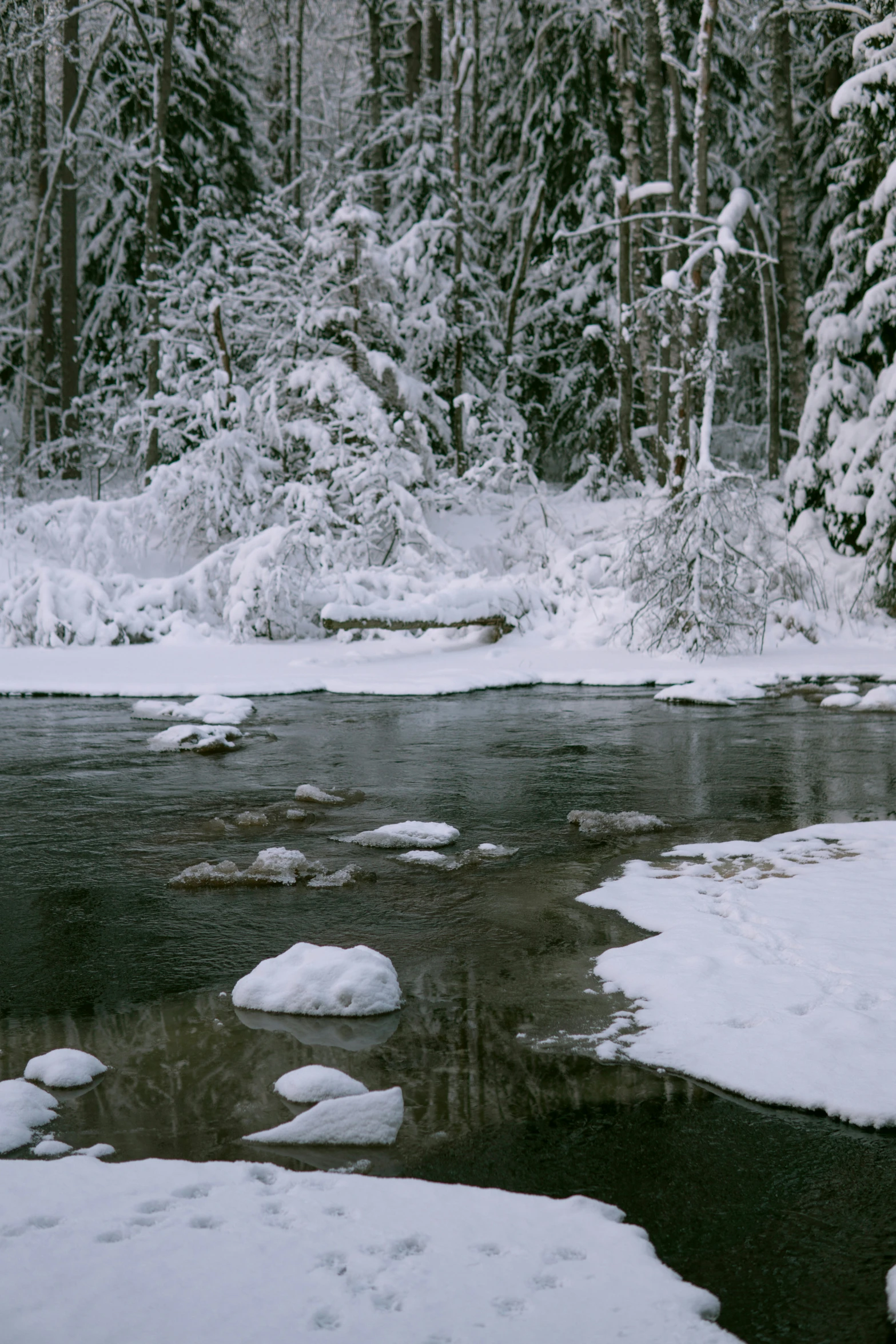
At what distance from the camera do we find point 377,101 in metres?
21.4

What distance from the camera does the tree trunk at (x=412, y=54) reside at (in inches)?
842

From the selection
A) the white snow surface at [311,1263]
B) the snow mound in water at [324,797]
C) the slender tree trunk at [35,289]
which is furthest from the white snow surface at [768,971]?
the slender tree trunk at [35,289]

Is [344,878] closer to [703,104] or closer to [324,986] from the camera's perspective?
[324,986]

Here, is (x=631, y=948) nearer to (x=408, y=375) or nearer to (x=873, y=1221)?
(x=873, y=1221)

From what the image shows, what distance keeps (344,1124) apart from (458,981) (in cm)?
98

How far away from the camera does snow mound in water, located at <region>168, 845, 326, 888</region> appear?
4.74m

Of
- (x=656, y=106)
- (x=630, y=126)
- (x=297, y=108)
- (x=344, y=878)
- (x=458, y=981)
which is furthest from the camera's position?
(x=297, y=108)

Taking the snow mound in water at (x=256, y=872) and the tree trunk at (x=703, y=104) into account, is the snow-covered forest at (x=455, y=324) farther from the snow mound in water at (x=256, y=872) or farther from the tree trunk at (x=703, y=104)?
the snow mound in water at (x=256, y=872)

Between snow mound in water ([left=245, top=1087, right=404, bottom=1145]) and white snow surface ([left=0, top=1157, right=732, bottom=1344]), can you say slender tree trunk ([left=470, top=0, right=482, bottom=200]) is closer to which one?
snow mound in water ([left=245, top=1087, right=404, bottom=1145])

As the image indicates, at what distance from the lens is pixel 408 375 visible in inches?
730

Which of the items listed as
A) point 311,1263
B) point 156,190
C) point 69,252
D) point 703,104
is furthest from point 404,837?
point 69,252

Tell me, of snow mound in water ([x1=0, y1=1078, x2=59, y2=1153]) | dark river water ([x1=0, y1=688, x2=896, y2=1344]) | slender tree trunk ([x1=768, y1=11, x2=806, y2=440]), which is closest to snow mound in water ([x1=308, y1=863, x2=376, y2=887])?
dark river water ([x1=0, y1=688, x2=896, y2=1344])

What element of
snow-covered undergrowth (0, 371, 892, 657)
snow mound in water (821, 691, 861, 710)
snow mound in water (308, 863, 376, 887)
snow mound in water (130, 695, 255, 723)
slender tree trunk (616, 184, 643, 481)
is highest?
slender tree trunk (616, 184, 643, 481)

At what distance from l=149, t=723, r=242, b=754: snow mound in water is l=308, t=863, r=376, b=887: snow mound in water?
3.20 metres
